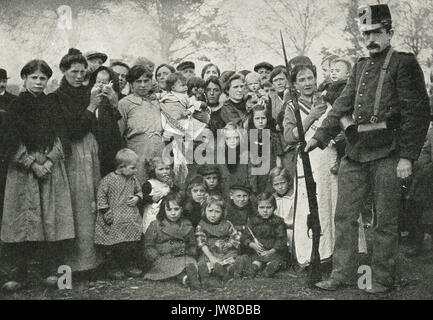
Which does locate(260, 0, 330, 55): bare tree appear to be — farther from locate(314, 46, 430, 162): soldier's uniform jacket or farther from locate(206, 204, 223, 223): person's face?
locate(206, 204, 223, 223): person's face

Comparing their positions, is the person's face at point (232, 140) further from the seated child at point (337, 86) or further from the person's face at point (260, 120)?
the seated child at point (337, 86)

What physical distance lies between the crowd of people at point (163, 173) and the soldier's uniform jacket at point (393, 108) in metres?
0.37

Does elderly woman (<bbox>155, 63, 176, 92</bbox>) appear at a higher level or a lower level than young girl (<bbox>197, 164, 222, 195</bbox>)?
higher

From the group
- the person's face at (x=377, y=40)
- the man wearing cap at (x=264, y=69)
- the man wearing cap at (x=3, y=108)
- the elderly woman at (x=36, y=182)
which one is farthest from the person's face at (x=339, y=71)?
the man wearing cap at (x=3, y=108)

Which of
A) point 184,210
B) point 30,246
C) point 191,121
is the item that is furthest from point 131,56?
point 30,246

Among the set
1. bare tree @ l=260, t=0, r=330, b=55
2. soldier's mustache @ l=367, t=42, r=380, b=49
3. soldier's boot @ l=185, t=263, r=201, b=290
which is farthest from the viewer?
bare tree @ l=260, t=0, r=330, b=55

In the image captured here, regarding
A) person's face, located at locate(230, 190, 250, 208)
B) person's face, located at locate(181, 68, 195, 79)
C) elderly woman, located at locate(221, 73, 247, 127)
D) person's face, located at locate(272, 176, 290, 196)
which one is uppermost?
person's face, located at locate(181, 68, 195, 79)

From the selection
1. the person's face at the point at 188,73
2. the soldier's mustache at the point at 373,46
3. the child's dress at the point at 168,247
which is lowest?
the child's dress at the point at 168,247

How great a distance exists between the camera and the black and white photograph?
4098mm

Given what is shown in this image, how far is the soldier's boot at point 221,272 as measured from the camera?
4328 mm

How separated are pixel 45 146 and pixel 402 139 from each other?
2677 mm

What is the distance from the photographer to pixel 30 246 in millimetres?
4195

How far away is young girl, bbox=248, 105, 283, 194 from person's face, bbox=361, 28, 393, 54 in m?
1.00

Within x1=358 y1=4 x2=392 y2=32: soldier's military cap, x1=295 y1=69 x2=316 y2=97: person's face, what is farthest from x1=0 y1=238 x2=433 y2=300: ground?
x1=358 y1=4 x2=392 y2=32: soldier's military cap
